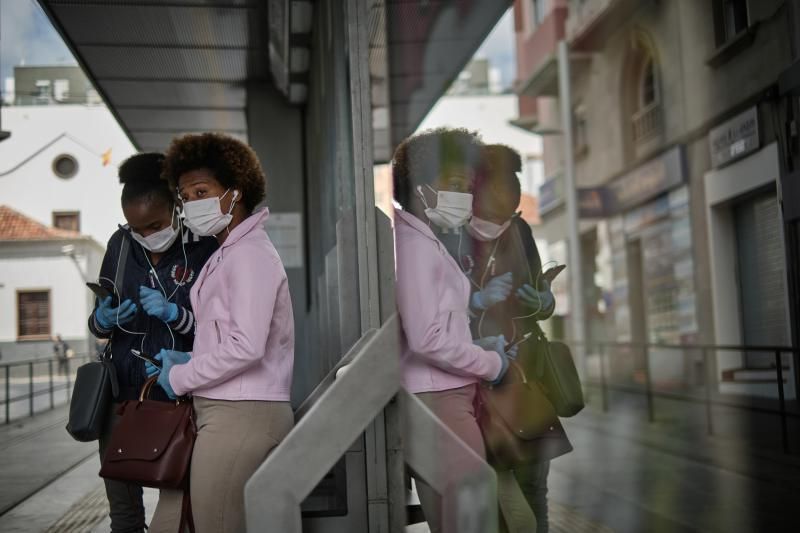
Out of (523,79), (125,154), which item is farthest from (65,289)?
(523,79)

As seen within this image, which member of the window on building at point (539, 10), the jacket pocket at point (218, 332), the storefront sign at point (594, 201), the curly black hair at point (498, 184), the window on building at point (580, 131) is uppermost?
the window on building at point (539, 10)

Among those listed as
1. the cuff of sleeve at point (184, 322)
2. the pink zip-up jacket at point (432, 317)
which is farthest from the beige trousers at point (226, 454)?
the pink zip-up jacket at point (432, 317)

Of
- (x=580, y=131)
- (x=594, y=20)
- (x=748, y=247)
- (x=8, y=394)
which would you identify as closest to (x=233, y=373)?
(x=8, y=394)

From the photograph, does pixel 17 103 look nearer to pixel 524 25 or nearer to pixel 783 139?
pixel 524 25

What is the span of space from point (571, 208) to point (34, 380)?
1.68 meters

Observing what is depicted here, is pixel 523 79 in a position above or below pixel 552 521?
above

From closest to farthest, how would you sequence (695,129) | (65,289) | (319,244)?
1. (65,289)
2. (695,129)
3. (319,244)

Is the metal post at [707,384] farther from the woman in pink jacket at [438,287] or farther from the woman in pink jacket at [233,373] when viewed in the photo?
the woman in pink jacket at [233,373]

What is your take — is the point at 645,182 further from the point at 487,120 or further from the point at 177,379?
the point at 177,379

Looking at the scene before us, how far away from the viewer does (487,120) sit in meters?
2.18

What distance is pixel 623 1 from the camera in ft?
11.8

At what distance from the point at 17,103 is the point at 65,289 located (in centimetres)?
60

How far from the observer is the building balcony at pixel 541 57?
255cm

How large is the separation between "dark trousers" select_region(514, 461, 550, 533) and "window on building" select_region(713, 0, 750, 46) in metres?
1.17
